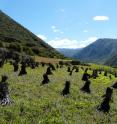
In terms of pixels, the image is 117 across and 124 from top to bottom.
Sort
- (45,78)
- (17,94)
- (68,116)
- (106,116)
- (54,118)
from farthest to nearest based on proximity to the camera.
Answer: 1. (45,78)
2. (17,94)
3. (106,116)
4. (68,116)
5. (54,118)

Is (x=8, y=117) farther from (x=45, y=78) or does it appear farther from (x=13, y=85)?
(x=45, y=78)

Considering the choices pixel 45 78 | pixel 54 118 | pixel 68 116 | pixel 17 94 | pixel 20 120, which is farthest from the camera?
pixel 45 78

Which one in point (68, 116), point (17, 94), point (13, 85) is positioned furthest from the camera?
point (13, 85)

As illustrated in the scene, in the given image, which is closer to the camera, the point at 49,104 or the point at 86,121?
the point at 86,121

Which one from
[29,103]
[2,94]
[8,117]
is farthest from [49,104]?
[8,117]

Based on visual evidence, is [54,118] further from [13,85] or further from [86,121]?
[13,85]

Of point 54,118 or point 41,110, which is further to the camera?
point 41,110

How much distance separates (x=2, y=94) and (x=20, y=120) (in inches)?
148

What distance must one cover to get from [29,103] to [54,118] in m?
3.70

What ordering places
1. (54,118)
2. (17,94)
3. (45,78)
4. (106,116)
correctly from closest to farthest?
(54,118), (106,116), (17,94), (45,78)

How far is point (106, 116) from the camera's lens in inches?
959

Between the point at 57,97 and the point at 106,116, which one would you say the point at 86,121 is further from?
the point at 57,97

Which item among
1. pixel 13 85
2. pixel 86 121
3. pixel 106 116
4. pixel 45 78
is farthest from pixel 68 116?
pixel 45 78

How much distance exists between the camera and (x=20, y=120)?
19.9 meters
